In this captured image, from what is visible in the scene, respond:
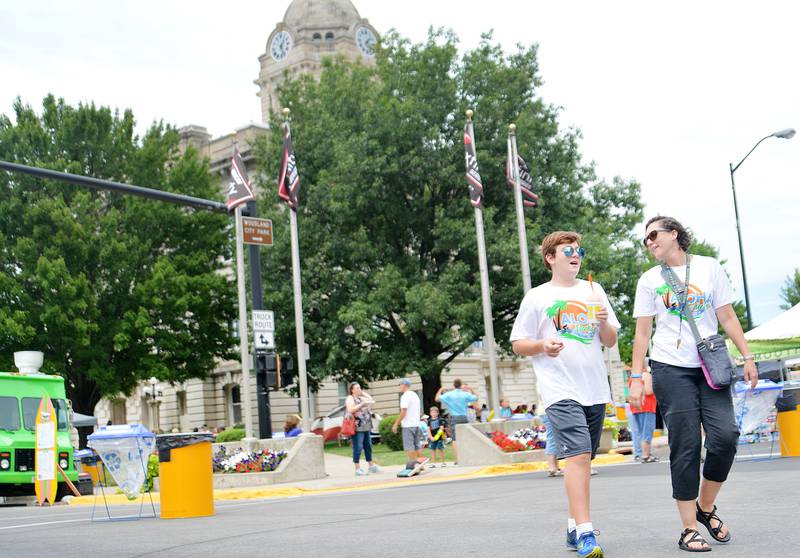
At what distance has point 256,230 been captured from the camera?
69.3 feet

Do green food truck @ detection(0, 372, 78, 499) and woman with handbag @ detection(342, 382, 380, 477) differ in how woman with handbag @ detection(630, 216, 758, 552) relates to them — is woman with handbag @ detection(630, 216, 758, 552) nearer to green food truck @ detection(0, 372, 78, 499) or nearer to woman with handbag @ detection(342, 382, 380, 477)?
woman with handbag @ detection(342, 382, 380, 477)

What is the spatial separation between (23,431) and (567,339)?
18.0 m

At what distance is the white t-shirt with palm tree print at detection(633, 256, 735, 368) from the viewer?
6.04 m

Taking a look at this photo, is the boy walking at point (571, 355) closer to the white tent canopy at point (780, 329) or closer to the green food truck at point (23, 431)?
the white tent canopy at point (780, 329)

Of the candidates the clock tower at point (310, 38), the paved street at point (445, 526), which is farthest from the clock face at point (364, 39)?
the paved street at point (445, 526)

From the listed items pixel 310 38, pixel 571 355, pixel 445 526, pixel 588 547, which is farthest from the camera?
pixel 310 38

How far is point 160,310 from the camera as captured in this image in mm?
38125

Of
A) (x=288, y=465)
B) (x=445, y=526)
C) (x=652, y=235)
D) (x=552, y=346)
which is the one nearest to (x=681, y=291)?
(x=652, y=235)

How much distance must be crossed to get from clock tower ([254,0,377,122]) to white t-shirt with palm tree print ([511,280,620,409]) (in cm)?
6942

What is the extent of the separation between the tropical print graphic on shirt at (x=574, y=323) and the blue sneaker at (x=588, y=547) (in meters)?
1.13

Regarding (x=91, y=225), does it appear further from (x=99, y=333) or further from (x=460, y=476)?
(x=460, y=476)

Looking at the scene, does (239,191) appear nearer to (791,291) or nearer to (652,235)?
(652,235)

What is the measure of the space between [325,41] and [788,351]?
60622 mm

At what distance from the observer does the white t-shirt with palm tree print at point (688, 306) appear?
6.04m
